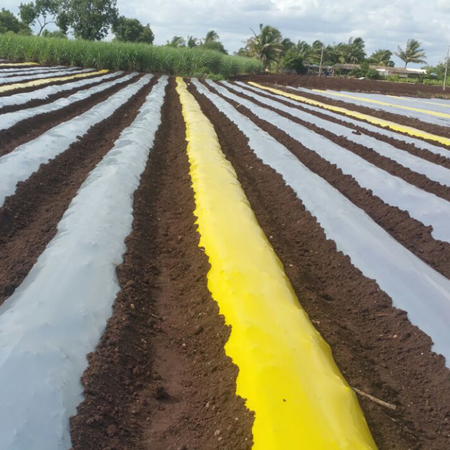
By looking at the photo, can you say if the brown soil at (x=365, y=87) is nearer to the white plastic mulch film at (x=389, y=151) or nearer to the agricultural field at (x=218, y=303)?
the white plastic mulch film at (x=389, y=151)

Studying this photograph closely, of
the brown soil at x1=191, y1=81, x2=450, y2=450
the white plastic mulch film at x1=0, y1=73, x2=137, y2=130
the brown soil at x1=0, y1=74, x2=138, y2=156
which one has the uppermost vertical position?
the white plastic mulch film at x1=0, y1=73, x2=137, y2=130

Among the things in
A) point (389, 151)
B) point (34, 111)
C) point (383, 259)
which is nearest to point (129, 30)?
point (34, 111)

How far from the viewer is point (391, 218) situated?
20.8 feet

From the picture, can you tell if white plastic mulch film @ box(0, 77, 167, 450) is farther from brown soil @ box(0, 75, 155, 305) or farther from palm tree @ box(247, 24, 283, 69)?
palm tree @ box(247, 24, 283, 69)

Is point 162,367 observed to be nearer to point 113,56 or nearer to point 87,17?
point 113,56

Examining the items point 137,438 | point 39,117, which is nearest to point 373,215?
point 137,438

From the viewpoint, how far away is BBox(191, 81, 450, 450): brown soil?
120 inches

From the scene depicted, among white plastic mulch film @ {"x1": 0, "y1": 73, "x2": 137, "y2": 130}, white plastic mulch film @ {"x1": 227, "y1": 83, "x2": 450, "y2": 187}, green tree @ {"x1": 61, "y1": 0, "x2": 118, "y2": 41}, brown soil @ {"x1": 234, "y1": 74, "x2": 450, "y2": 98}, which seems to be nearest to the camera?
white plastic mulch film @ {"x1": 227, "y1": 83, "x2": 450, "y2": 187}

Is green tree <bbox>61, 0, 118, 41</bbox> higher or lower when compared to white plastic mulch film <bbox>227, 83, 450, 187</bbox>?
higher

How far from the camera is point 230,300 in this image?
12.9 ft

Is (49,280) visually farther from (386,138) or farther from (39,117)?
(386,138)

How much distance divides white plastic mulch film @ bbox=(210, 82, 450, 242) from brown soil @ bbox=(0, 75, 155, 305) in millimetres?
3699

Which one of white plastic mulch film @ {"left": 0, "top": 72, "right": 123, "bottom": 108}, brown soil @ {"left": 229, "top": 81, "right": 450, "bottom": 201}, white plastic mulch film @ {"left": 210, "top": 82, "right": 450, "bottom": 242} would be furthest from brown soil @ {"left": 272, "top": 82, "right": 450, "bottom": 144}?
white plastic mulch film @ {"left": 0, "top": 72, "right": 123, "bottom": 108}

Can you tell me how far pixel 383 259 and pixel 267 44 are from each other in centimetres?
5397
